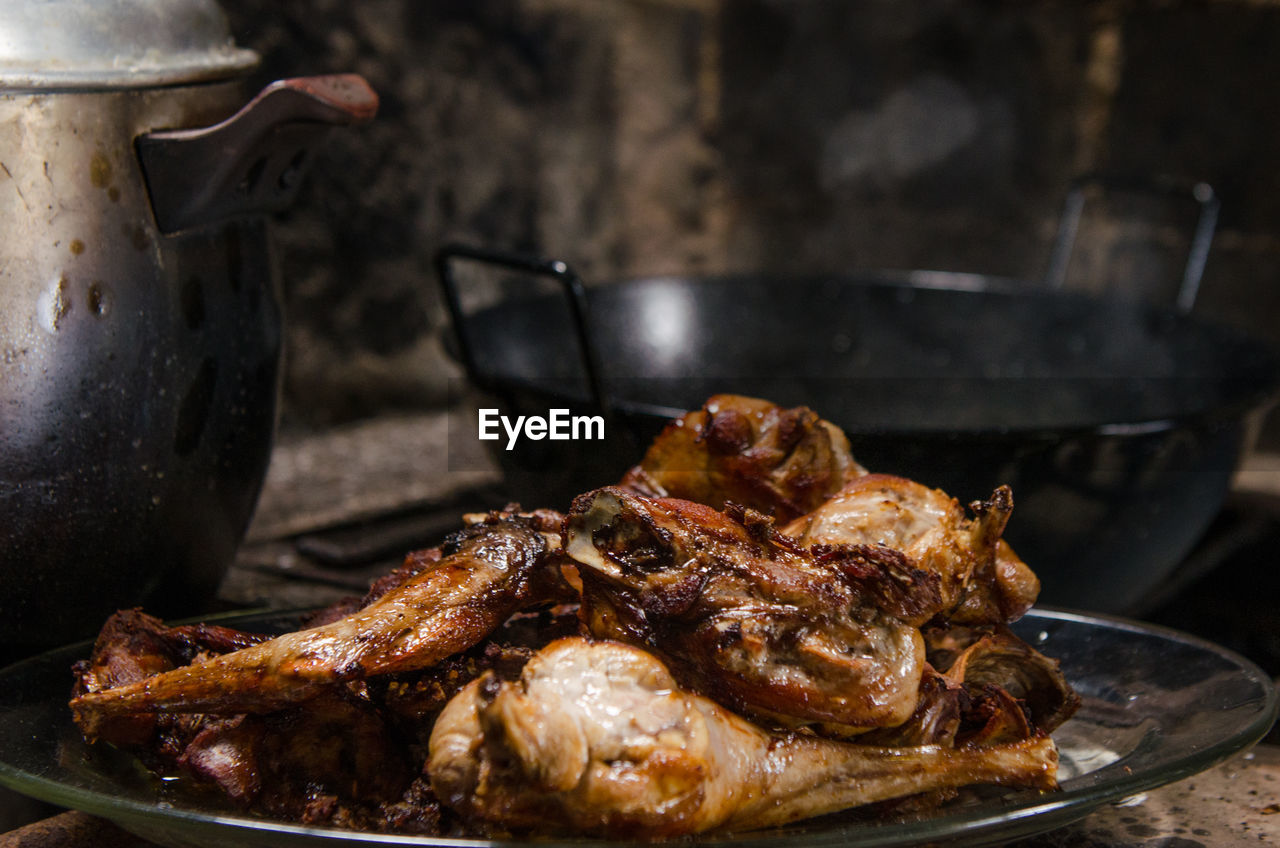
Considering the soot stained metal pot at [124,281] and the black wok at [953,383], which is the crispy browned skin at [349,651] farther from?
the black wok at [953,383]

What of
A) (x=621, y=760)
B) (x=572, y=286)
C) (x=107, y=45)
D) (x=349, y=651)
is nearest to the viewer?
(x=621, y=760)

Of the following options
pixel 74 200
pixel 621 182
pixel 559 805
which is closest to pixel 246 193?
pixel 74 200

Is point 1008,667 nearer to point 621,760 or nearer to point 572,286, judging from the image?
point 621,760

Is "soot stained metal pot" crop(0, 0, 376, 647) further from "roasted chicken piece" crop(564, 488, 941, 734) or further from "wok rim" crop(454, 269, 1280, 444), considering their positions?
"roasted chicken piece" crop(564, 488, 941, 734)

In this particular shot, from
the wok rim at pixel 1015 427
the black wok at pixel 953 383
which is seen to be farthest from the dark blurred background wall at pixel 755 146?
the black wok at pixel 953 383

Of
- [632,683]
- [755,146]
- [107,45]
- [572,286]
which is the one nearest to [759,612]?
[632,683]

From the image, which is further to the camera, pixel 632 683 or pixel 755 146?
pixel 755 146

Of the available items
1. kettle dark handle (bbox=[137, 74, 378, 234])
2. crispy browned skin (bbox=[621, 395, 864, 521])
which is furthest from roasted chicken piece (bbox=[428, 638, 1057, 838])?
kettle dark handle (bbox=[137, 74, 378, 234])

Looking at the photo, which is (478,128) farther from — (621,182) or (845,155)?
(845,155)
